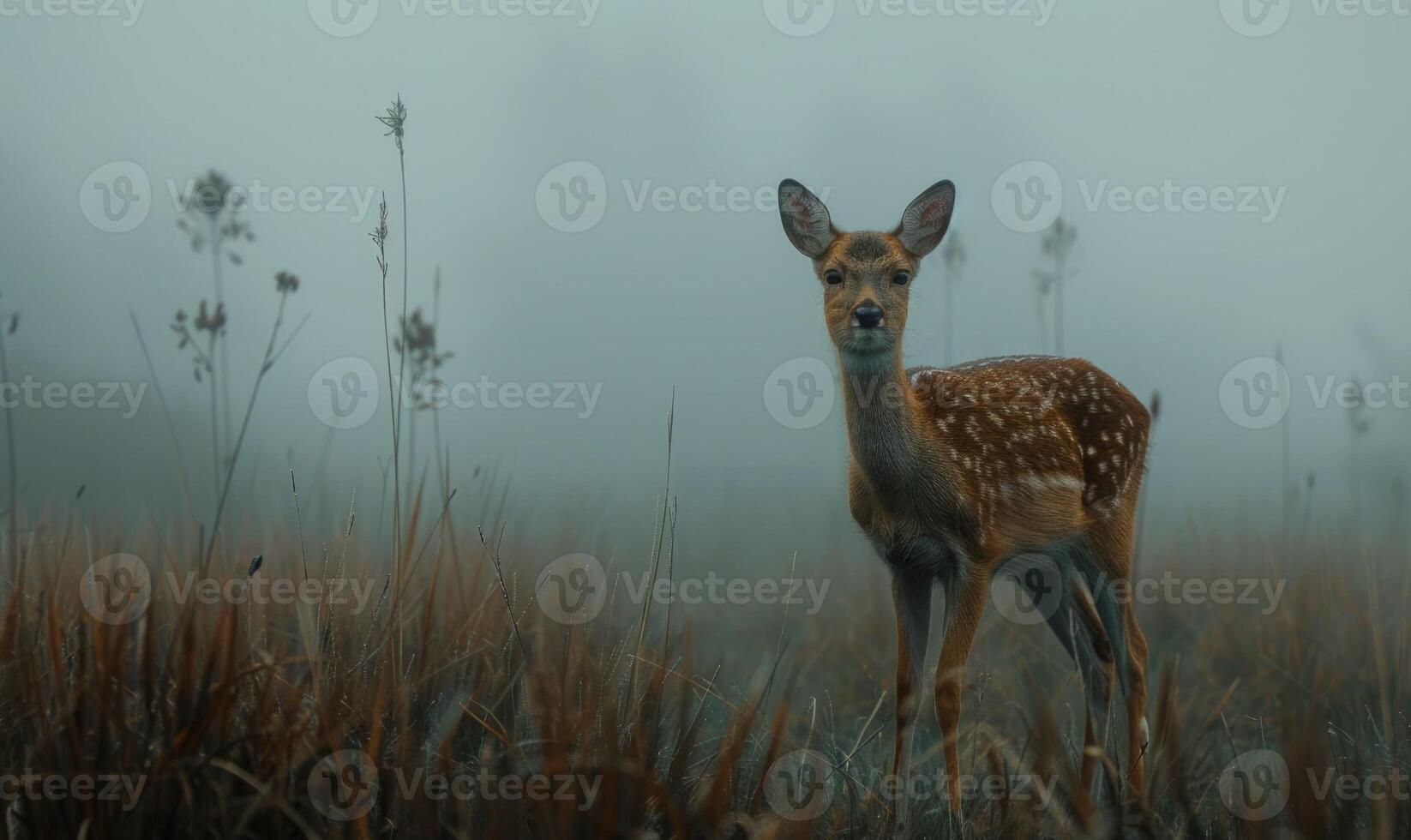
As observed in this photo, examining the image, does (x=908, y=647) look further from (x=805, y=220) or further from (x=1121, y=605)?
(x=805, y=220)

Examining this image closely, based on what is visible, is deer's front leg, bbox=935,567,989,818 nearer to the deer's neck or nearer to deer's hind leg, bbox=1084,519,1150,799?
the deer's neck

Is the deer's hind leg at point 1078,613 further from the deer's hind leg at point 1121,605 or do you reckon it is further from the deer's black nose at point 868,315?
the deer's black nose at point 868,315

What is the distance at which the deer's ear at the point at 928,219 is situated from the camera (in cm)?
548

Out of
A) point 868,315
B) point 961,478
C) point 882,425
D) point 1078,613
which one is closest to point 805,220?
point 868,315

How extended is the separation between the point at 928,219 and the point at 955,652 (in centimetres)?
210

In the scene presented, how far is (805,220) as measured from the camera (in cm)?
562

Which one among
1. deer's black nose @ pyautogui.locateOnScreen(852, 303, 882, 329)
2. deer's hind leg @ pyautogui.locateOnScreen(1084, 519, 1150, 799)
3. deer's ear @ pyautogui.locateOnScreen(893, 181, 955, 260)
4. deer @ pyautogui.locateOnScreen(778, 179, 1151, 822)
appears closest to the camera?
deer's black nose @ pyautogui.locateOnScreen(852, 303, 882, 329)

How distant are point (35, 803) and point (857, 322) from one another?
3547mm

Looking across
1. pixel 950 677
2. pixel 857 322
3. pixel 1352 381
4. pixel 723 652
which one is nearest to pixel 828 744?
pixel 950 677

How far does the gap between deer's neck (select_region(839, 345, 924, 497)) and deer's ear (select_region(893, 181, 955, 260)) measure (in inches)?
23.9

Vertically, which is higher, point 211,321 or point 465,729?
point 211,321

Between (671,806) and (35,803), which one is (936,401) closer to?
(671,806)

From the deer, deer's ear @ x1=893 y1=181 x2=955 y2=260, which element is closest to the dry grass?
the deer

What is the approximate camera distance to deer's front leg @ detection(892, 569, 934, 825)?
491cm
